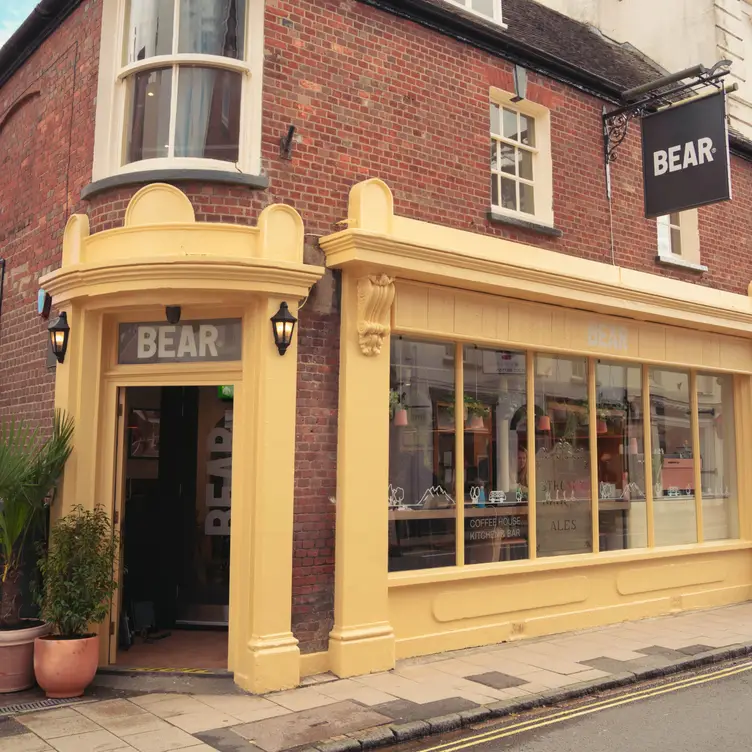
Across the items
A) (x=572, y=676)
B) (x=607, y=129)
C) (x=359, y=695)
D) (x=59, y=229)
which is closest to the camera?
(x=359, y=695)

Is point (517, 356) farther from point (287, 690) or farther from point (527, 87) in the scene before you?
point (287, 690)

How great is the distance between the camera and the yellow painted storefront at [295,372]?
23.5ft

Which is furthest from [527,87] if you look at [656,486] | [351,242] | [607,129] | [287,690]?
[287,690]

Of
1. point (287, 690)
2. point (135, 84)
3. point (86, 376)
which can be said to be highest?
point (135, 84)

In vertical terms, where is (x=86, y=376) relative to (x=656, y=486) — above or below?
above

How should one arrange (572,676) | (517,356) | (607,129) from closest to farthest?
(572,676), (517,356), (607,129)

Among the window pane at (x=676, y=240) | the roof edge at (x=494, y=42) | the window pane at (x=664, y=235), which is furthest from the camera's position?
the window pane at (x=676, y=240)

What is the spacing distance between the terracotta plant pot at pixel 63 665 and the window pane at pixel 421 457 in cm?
304

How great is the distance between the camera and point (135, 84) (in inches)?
317

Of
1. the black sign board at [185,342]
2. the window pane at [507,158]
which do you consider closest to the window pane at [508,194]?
the window pane at [507,158]

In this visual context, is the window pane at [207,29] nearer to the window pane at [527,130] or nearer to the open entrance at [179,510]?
the open entrance at [179,510]

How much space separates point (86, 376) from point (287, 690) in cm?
347

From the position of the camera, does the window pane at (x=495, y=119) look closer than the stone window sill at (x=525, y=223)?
No

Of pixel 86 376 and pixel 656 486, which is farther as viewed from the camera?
pixel 656 486
